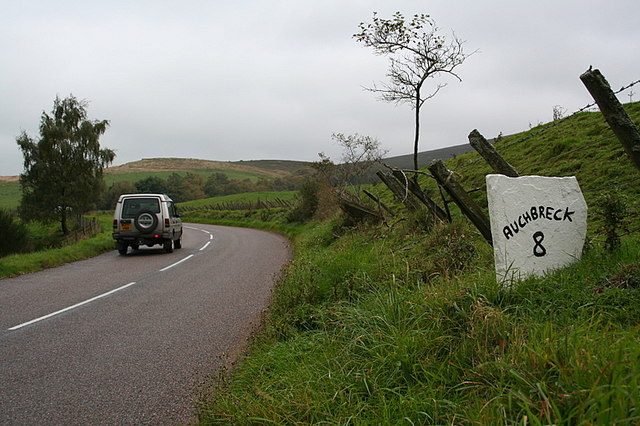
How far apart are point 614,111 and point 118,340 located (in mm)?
5875

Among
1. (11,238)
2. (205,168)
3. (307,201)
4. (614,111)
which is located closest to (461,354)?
(614,111)

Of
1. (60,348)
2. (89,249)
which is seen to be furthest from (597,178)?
(89,249)

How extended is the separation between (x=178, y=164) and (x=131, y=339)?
141m

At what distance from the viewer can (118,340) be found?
608cm

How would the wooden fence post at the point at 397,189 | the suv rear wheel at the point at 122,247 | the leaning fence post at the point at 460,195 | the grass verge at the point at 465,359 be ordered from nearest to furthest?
the grass verge at the point at 465,359 → the leaning fence post at the point at 460,195 → the wooden fence post at the point at 397,189 → the suv rear wheel at the point at 122,247

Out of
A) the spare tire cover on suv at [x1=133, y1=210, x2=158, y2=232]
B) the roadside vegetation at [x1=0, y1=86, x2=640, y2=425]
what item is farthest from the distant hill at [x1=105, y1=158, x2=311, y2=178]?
the roadside vegetation at [x1=0, y1=86, x2=640, y2=425]

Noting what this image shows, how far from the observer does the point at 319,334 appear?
14.8 ft

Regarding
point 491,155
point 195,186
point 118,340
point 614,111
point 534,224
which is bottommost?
point 118,340

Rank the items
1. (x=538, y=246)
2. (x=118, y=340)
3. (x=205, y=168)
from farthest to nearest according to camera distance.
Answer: (x=205, y=168) < (x=118, y=340) < (x=538, y=246)

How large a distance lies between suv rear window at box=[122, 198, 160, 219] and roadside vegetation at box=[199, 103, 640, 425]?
14.3 meters

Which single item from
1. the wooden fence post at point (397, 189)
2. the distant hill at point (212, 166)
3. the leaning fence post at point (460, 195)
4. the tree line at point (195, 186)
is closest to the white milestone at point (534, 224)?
the leaning fence post at point (460, 195)

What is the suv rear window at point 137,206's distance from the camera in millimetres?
18359

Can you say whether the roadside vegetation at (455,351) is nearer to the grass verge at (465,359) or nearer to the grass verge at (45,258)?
the grass verge at (465,359)

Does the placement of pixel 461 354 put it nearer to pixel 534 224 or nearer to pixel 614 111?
pixel 534 224
